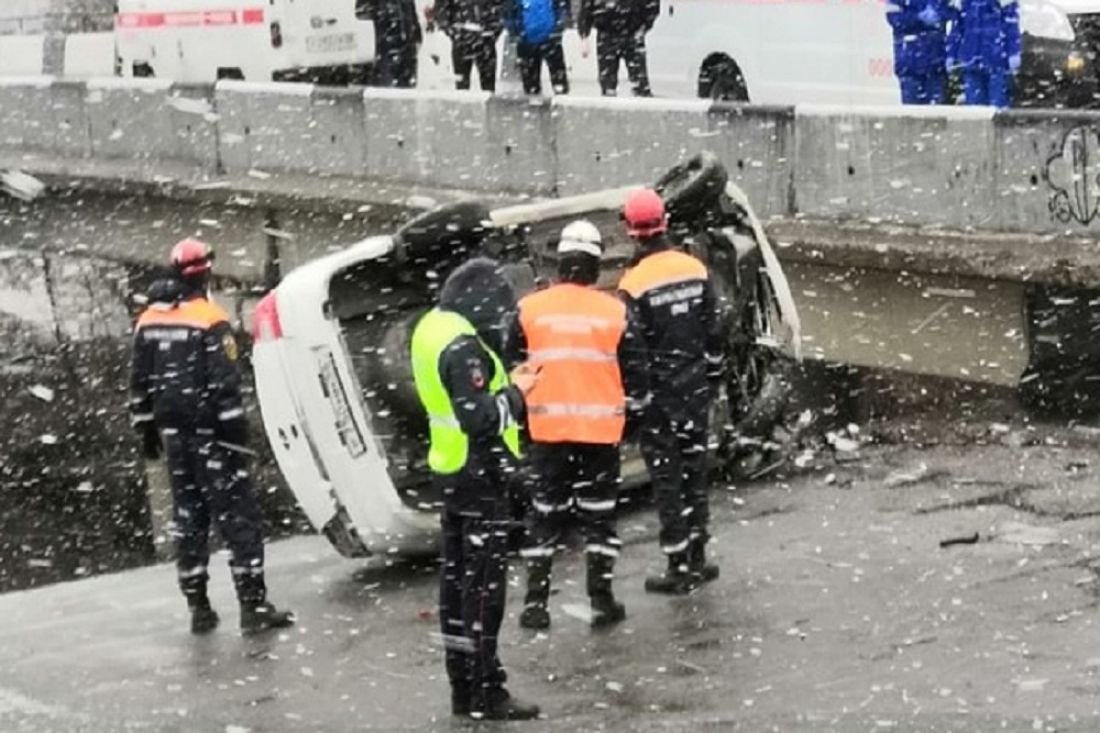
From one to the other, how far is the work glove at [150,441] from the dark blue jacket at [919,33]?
22.7 ft

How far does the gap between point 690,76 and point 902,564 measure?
1047cm

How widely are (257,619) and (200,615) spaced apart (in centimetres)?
33

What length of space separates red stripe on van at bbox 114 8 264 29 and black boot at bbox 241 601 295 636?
1790 centimetres

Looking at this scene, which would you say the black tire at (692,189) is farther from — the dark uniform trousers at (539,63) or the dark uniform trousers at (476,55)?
the dark uniform trousers at (476,55)

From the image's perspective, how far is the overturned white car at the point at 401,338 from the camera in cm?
1181

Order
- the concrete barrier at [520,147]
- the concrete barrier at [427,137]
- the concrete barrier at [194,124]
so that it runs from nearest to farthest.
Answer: the concrete barrier at [520,147]
the concrete barrier at [427,137]
the concrete barrier at [194,124]

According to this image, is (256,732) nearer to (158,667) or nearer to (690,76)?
(158,667)

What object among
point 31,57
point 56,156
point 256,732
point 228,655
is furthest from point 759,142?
point 31,57

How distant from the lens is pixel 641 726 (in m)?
8.99

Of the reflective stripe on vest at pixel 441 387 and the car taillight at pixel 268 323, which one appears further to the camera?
the car taillight at pixel 268 323

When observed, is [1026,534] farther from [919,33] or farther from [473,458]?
[919,33]

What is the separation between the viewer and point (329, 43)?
29.0 meters

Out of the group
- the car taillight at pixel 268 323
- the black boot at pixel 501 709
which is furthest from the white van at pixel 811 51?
the black boot at pixel 501 709

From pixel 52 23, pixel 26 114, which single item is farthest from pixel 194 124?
pixel 52 23
